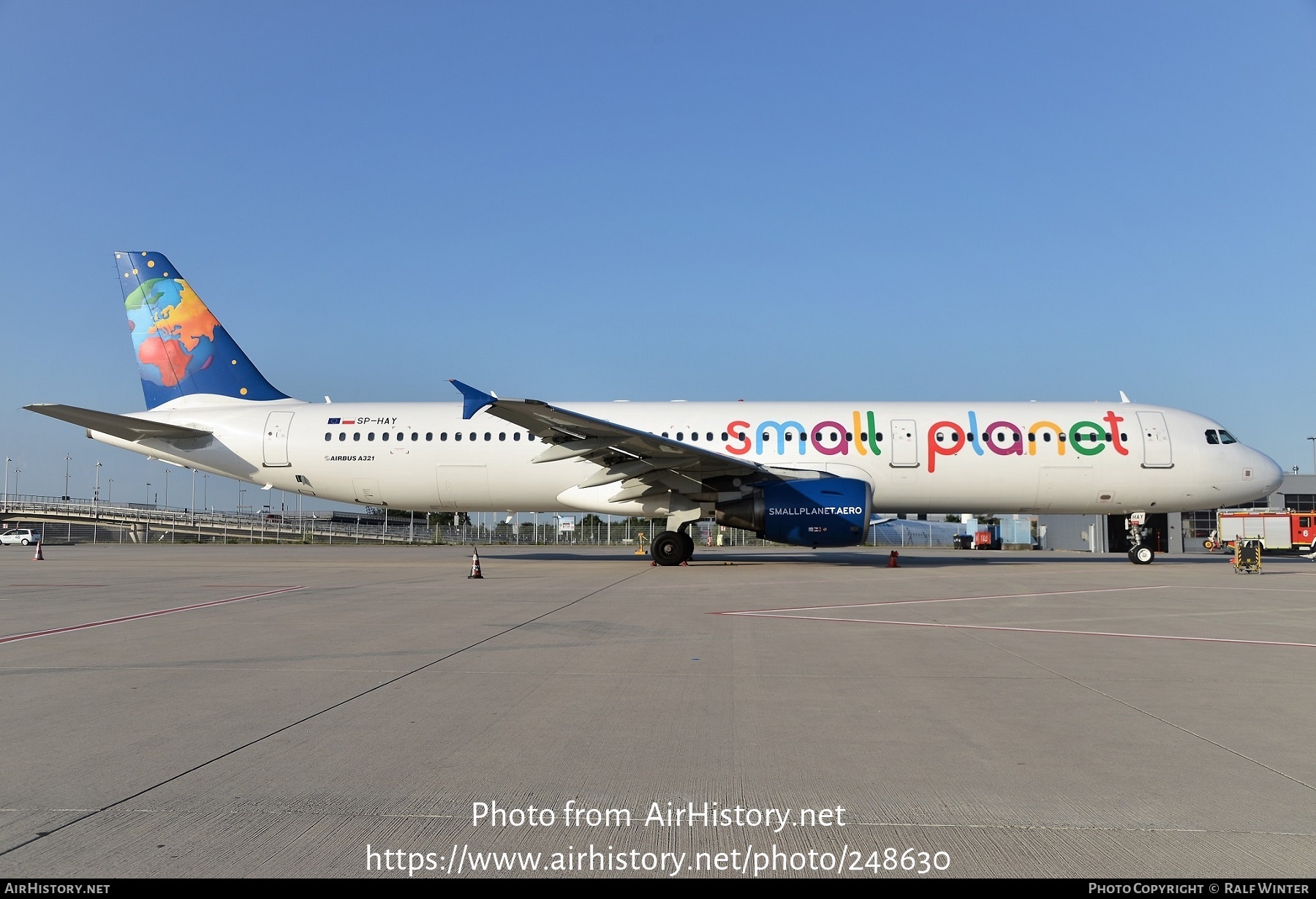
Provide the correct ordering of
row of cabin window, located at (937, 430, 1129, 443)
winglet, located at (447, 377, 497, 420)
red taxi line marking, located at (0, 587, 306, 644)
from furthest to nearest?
row of cabin window, located at (937, 430, 1129, 443) → winglet, located at (447, 377, 497, 420) → red taxi line marking, located at (0, 587, 306, 644)

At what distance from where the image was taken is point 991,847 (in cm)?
305

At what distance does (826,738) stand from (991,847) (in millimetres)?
1571

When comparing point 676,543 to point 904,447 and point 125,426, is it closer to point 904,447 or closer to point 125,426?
point 904,447

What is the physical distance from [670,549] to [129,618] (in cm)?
1184

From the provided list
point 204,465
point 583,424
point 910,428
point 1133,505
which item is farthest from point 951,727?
point 204,465

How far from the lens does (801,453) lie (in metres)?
20.0

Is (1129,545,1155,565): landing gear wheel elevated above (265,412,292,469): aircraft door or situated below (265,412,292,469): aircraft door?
below

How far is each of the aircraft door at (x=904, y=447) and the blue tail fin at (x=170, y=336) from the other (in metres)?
16.2

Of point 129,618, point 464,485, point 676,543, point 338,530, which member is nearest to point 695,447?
point 676,543

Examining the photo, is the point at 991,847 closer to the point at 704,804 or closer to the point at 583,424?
the point at 704,804

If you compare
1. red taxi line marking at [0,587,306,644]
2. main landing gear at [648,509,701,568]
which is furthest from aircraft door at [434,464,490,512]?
red taxi line marking at [0,587,306,644]

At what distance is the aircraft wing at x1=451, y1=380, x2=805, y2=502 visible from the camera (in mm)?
16719

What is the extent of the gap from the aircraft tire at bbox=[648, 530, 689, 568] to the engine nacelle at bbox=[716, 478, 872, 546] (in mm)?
1560

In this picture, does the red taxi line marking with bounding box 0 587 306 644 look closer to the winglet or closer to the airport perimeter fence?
the winglet
